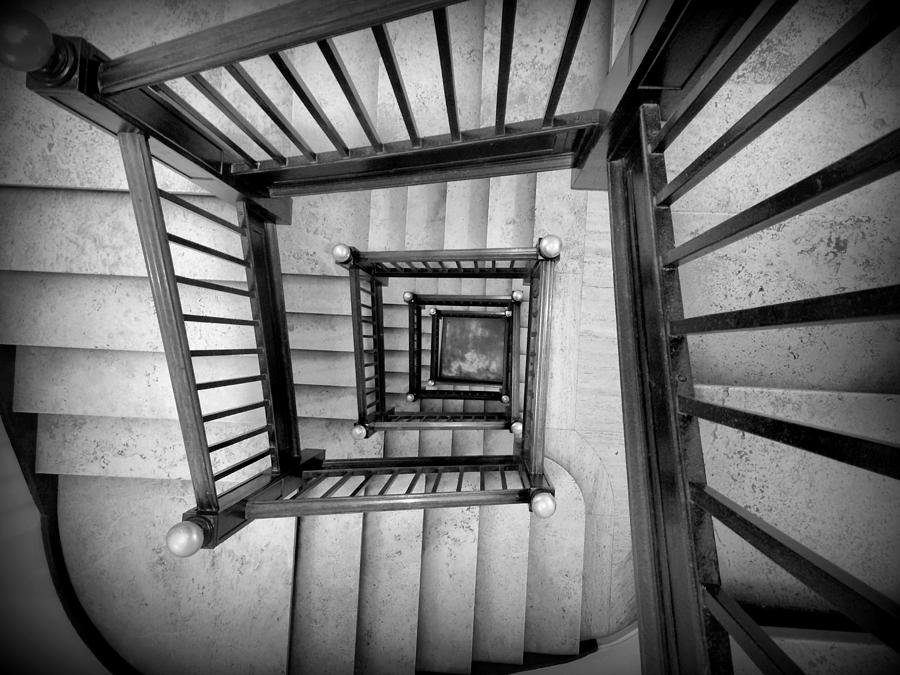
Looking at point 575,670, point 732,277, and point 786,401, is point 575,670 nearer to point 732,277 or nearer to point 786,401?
point 786,401

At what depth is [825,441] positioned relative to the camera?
0.61 m

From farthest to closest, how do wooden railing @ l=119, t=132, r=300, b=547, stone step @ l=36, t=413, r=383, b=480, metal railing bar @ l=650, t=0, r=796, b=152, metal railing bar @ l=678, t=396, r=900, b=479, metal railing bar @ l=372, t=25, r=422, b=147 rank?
stone step @ l=36, t=413, r=383, b=480
wooden railing @ l=119, t=132, r=300, b=547
metal railing bar @ l=372, t=25, r=422, b=147
metal railing bar @ l=650, t=0, r=796, b=152
metal railing bar @ l=678, t=396, r=900, b=479

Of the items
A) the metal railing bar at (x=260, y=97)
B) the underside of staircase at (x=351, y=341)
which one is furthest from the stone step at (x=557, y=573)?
the metal railing bar at (x=260, y=97)

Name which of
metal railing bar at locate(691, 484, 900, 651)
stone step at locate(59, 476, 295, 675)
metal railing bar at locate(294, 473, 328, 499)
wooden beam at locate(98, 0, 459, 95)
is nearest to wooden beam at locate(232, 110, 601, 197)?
wooden beam at locate(98, 0, 459, 95)

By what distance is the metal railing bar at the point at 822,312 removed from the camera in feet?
1.73

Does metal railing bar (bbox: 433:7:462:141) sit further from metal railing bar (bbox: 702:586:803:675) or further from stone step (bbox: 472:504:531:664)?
stone step (bbox: 472:504:531:664)

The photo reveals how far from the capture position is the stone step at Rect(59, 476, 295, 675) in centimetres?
258

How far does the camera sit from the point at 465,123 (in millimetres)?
2248

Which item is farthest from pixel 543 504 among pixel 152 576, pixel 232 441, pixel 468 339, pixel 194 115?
pixel 152 576

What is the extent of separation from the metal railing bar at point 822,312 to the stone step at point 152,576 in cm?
291

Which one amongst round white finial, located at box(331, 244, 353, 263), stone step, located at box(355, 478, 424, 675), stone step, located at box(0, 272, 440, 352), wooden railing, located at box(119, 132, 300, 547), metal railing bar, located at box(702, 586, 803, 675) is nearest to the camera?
metal railing bar, located at box(702, 586, 803, 675)

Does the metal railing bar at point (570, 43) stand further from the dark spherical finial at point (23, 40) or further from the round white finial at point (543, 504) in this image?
the round white finial at point (543, 504)

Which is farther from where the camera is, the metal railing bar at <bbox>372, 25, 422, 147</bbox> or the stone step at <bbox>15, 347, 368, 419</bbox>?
the stone step at <bbox>15, 347, 368, 419</bbox>

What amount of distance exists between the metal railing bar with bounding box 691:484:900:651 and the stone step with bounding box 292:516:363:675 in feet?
7.15
